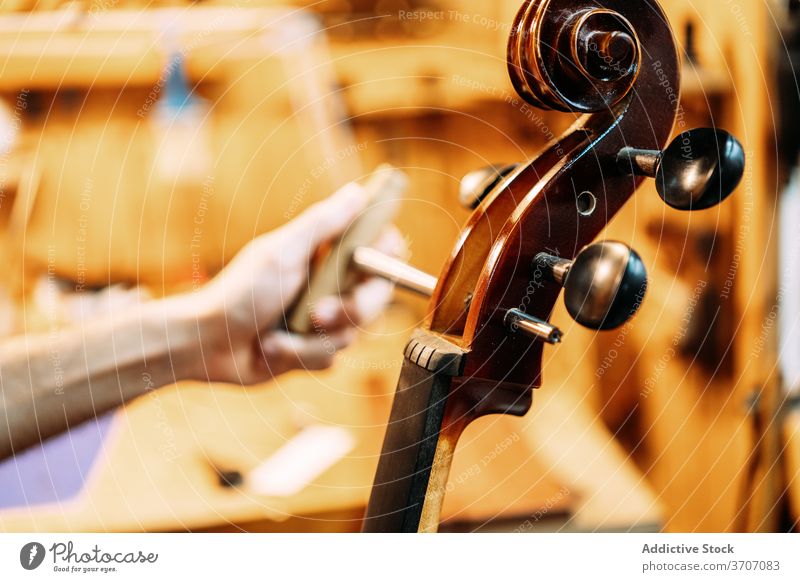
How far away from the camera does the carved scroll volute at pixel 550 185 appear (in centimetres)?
49

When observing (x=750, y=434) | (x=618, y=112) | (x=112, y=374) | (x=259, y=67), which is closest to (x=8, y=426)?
(x=112, y=374)

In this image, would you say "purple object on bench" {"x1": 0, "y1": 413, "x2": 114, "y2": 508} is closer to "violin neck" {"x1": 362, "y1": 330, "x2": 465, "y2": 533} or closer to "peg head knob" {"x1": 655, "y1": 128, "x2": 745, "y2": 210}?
"violin neck" {"x1": 362, "y1": 330, "x2": 465, "y2": 533}

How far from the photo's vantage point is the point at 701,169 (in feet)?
1.44

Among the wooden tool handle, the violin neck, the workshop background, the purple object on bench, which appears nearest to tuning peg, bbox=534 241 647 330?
the violin neck

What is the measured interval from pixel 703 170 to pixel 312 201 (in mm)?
579

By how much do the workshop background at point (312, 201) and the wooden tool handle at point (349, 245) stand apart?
0.14 metres

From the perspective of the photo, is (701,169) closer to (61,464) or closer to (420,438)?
(420,438)

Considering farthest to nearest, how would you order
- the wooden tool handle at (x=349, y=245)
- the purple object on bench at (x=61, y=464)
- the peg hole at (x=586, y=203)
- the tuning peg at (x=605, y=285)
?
the purple object on bench at (x=61, y=464)
the wooden tool handle at (x=349, y=245)
the peg hole at (x=586, y=203)
the tuning peg at (x=605, y=285)

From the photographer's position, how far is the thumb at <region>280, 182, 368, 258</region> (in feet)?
2.49

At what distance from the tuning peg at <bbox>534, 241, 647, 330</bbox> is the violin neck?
109mm
